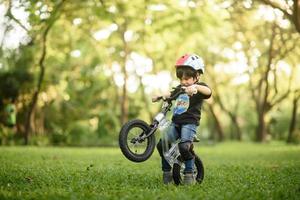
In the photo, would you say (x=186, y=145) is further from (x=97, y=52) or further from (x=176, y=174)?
(x=97, y=52)

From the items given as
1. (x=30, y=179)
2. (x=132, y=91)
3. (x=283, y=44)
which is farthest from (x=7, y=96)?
(x=30, y=179)

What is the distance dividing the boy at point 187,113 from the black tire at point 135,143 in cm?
28

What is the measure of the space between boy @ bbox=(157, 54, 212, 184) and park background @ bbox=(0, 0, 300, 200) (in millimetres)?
806

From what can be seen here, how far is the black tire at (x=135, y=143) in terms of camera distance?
302 inches

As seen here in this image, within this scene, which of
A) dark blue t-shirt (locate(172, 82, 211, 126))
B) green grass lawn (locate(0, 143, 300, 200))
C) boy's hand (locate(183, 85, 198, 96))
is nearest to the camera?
green grass lawn (locate(0, 143, 300, 200))

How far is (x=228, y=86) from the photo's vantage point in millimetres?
48719

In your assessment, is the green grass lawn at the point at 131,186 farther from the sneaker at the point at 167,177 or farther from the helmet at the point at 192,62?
the helmet at the point at 192,62

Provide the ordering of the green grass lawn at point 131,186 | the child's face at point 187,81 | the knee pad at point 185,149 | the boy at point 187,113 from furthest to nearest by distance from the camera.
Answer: the child's face at point 187,81 → the boy at point 187,113 → the knee pad at point 185,149 → the green grass lawn at point 131,186

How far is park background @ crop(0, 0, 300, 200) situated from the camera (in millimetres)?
16233

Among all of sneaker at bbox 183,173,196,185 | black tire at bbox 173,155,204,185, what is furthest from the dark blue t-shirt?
sneaker at bbox 183,173,196,185

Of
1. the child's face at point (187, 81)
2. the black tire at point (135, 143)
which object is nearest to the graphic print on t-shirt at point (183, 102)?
the child's face at point (187, 81)

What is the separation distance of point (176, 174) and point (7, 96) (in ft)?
83.0

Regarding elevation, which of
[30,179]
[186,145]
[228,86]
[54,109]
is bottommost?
[30,179]

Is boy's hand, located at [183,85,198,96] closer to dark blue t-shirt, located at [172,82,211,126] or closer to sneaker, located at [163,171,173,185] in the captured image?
dark blue t-shirt, located at [172,82,211,126]
